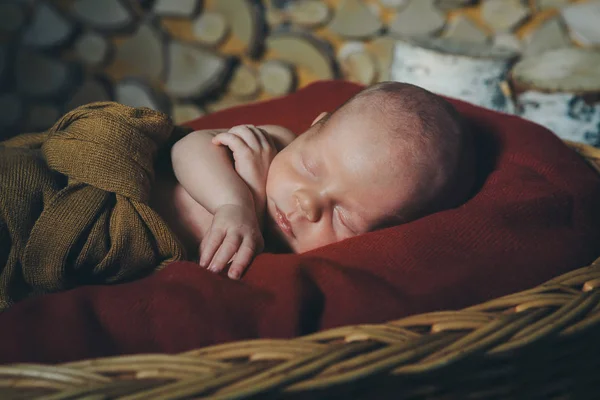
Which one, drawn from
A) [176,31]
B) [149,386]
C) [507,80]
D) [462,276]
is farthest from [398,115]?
[176,31]

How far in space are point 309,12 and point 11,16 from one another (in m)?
0.99

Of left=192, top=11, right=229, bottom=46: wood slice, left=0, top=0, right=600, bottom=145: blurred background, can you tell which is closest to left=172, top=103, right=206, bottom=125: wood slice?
left=0, top=0, right=600, bottom=145: blurred background

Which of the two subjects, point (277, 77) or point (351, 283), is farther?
point (277, 77)

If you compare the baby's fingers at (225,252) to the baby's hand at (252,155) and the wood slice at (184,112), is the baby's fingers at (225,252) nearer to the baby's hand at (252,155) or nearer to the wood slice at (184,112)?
the baby's hand at (252,155)

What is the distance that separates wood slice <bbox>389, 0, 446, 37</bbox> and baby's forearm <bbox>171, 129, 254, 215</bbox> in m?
1.06

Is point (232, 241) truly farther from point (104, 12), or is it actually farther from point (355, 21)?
point (104, 12)

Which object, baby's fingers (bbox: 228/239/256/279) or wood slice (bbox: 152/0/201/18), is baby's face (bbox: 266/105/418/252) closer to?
baby's fingers (bbox: 228/239/256/279)

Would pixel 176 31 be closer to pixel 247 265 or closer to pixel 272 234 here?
pixel 272 234

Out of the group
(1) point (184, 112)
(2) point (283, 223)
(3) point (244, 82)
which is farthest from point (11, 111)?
(2) point (283, 223)

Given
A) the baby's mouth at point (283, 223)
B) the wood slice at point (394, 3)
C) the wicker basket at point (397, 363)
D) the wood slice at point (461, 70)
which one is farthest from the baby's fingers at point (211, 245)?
the wood slice at point (394, 3)

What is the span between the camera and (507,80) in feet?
5.16

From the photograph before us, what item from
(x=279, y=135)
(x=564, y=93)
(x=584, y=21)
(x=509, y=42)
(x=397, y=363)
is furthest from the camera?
(x=509, y=42)

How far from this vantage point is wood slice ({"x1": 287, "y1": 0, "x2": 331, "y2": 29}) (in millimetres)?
1919

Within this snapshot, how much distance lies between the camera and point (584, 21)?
1719 millimetres
